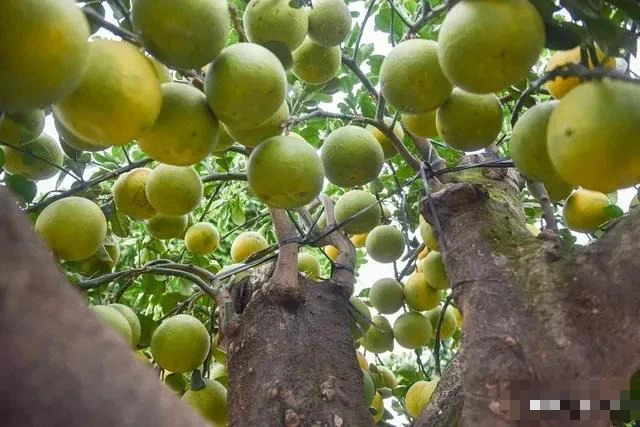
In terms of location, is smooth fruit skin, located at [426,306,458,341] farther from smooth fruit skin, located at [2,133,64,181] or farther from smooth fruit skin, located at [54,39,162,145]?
smooth fruit skin, located at [54,39,162,145]

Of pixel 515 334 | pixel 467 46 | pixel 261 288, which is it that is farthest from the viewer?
pixel 261 288

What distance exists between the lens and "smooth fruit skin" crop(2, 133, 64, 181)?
1.89 m

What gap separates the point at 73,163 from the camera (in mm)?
1979

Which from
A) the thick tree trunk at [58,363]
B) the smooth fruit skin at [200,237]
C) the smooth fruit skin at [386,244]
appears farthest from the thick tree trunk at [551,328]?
the smooth fruit skin at [200,237]

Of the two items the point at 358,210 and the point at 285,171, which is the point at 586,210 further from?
the point at 285,171

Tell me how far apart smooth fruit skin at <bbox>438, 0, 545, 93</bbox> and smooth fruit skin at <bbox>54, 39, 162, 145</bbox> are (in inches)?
20.7

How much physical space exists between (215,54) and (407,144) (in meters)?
1.43

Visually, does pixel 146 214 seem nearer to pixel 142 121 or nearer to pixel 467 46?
pixel 142 121

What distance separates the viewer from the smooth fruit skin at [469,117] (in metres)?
1.53

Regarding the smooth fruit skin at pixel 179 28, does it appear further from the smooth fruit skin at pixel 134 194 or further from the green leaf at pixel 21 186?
the smooth fruit skin at pixel 134 194

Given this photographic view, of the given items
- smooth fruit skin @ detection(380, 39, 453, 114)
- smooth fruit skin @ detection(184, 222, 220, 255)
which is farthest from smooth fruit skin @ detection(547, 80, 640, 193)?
smooth fruit skin @ detection(184, 222, 220, 255)

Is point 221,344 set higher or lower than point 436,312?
higher

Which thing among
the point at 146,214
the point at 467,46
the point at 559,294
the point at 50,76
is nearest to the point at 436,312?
the point at 146,214

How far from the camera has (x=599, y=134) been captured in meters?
1.05
